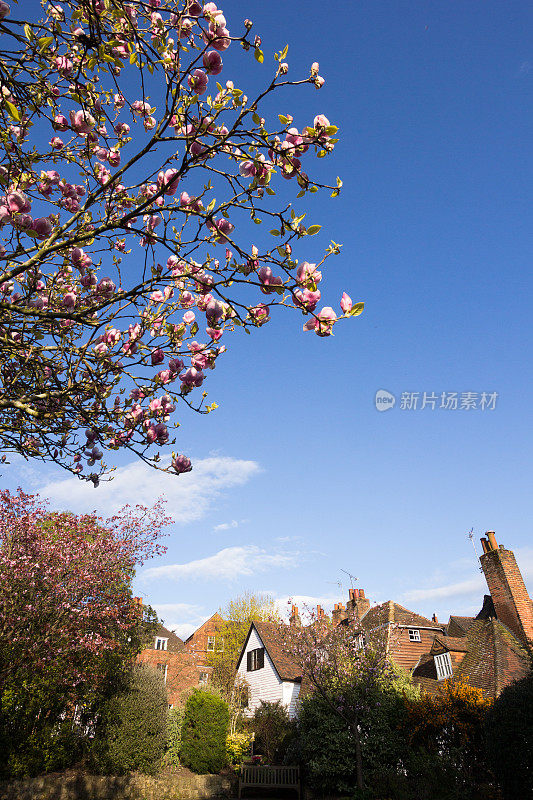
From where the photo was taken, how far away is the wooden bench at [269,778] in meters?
17.2

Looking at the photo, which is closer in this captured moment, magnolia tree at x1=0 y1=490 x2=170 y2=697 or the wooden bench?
magnolia tree at x1=0 y1=490 x2=170 y2=697

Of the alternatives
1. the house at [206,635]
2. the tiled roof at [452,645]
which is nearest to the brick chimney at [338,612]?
the tiled roof at [452,645]

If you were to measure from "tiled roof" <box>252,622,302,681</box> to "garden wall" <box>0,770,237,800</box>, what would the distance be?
7.69m

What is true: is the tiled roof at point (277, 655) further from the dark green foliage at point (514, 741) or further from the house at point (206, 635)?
the dark green foliage at point (514, 741)

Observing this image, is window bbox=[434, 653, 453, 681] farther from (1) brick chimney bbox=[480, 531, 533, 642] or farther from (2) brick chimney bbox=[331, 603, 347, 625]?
(2) brick chimney bbox=[331, 603, 347, 625]

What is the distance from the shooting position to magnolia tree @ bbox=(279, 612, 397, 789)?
15.8m

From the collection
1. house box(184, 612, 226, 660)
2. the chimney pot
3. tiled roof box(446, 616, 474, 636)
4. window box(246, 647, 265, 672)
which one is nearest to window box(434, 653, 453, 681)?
the chimney pot

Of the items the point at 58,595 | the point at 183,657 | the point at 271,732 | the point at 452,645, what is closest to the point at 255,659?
the point at 183,657

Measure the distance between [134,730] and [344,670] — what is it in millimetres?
7713

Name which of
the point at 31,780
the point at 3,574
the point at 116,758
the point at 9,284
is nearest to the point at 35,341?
the point at 9,284

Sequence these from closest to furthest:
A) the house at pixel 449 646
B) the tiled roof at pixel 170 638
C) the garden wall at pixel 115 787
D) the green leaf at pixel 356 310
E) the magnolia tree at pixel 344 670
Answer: the green leaf at pixel 356 310 → the garden wall at pixel 115 787 → the magnolia tree at pixel 344 670 → the house at pixel 449 646 → the tiled roof at pixel 170 638

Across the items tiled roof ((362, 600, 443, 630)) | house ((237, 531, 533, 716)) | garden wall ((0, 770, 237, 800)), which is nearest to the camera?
garden wall ((0, 770, 237, 800))

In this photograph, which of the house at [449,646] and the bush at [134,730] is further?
the house at [449,646]

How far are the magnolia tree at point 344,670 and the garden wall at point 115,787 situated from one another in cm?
532
